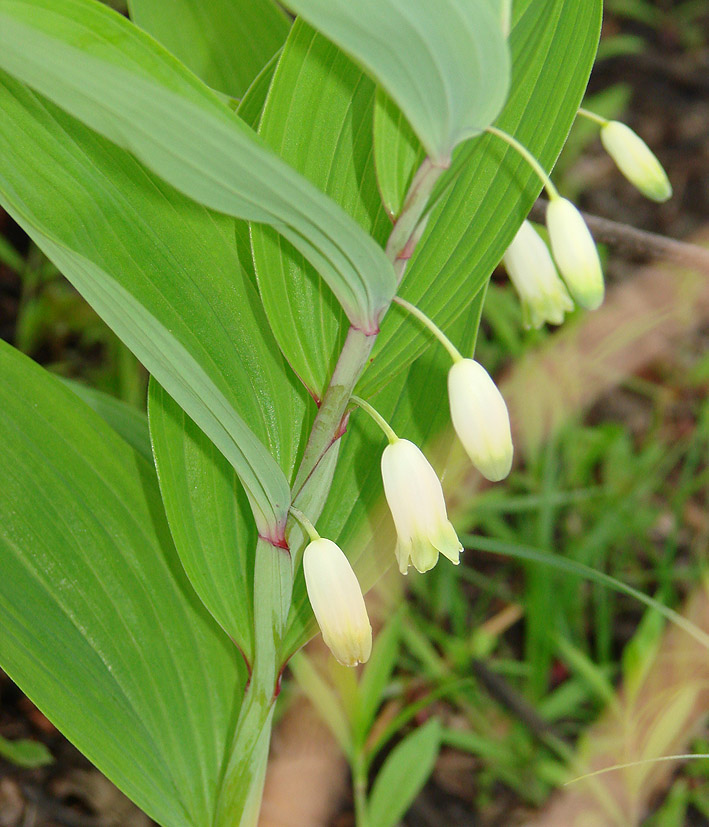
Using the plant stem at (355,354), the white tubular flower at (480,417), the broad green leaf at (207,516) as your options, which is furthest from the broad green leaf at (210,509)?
the white tubular flower at (480,417)

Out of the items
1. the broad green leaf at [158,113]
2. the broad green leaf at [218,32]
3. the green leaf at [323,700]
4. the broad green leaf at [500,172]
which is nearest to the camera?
the broad green leaf at [158,113]

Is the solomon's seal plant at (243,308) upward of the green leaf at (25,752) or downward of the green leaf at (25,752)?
upward

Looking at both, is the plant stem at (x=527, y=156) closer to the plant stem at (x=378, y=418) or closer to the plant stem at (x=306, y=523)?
the plant stem at (x=378, y=418)

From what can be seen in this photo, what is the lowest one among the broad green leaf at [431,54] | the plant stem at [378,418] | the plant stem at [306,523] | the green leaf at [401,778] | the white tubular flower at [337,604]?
the green leaf at [401,778]

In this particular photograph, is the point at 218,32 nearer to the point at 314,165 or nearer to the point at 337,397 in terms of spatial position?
the point at 314,165

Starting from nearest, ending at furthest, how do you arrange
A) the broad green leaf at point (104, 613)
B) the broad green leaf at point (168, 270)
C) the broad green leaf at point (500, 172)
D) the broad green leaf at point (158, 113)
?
the broad green leaf at point (158, 113)
the broad green leaf at point (168, 270)
the broad green leaf at point (500, 172)
the broad green leaf at point (104, 613)

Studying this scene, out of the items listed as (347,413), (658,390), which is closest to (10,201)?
(347,413)

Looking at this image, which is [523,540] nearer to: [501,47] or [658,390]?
[658,390]
